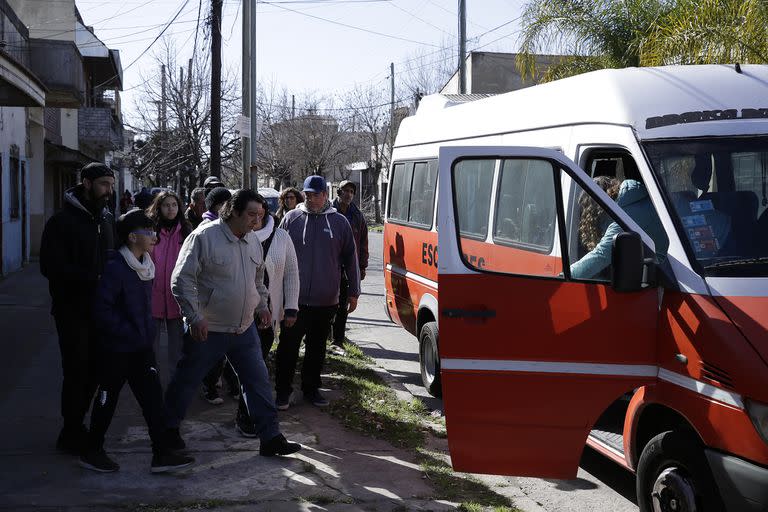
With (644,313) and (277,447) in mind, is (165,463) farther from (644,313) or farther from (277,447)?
(644,313)

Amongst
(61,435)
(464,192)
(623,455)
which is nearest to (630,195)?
(464,192)

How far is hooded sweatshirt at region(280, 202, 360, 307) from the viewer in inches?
288

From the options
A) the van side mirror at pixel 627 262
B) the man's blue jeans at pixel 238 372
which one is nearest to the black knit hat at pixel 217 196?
the man's blue jeans at pixel 238 372

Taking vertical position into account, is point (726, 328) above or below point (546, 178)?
below

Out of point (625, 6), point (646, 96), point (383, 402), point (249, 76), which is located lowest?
point (383, 402)

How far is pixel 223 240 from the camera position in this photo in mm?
5629

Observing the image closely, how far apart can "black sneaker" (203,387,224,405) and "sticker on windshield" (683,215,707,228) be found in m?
4.39

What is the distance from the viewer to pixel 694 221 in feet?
14.8

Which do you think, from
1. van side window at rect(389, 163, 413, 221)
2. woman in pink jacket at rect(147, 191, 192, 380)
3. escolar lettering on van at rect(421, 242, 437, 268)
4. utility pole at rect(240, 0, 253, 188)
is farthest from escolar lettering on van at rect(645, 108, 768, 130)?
utility pole at rect(240, 0, 253, 188)

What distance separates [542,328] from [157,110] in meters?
31.4

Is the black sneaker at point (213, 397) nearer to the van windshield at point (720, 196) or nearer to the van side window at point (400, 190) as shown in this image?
the van side window at point (400, 190)

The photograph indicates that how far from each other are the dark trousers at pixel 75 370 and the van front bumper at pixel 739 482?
4.00 meters

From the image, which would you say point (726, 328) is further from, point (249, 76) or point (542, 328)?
point (249, 76)

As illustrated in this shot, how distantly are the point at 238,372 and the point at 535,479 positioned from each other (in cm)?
212
